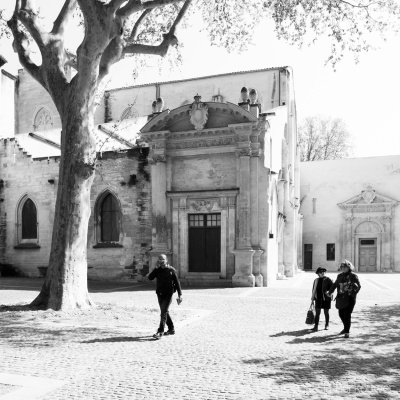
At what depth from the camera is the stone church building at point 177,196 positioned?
20094 mm

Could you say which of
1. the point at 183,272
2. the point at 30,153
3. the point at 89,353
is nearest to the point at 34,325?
the point at 89,353

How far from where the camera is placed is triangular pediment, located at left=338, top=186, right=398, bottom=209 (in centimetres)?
3659

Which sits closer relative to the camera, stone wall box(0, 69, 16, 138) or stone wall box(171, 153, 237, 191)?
stone wall box(171, 153, 237, 191)

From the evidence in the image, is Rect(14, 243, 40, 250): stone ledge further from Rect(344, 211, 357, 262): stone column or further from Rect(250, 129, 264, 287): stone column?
Rect(344, 211, 357, 262): stone column

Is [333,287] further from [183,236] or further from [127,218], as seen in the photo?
[127,218]

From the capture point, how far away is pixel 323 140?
5025 cm

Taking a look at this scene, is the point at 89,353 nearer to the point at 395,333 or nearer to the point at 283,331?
the point at 283,331

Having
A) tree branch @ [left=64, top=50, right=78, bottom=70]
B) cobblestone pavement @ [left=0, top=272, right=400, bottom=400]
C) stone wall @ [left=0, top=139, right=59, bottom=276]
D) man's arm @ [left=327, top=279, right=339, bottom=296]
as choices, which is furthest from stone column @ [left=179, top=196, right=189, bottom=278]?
man's arm @ [left=327, top=279, right=339, bottom=296]

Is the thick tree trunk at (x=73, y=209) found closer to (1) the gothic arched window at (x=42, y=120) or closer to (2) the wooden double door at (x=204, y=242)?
(2) the wooden double door at (x=204, y=242)

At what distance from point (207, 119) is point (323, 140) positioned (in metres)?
32.2

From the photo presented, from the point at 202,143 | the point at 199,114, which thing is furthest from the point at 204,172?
the point at 199,114

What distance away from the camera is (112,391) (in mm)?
5957

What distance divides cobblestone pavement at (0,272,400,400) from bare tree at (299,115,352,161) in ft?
125

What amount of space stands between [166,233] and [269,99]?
13.7 metres
